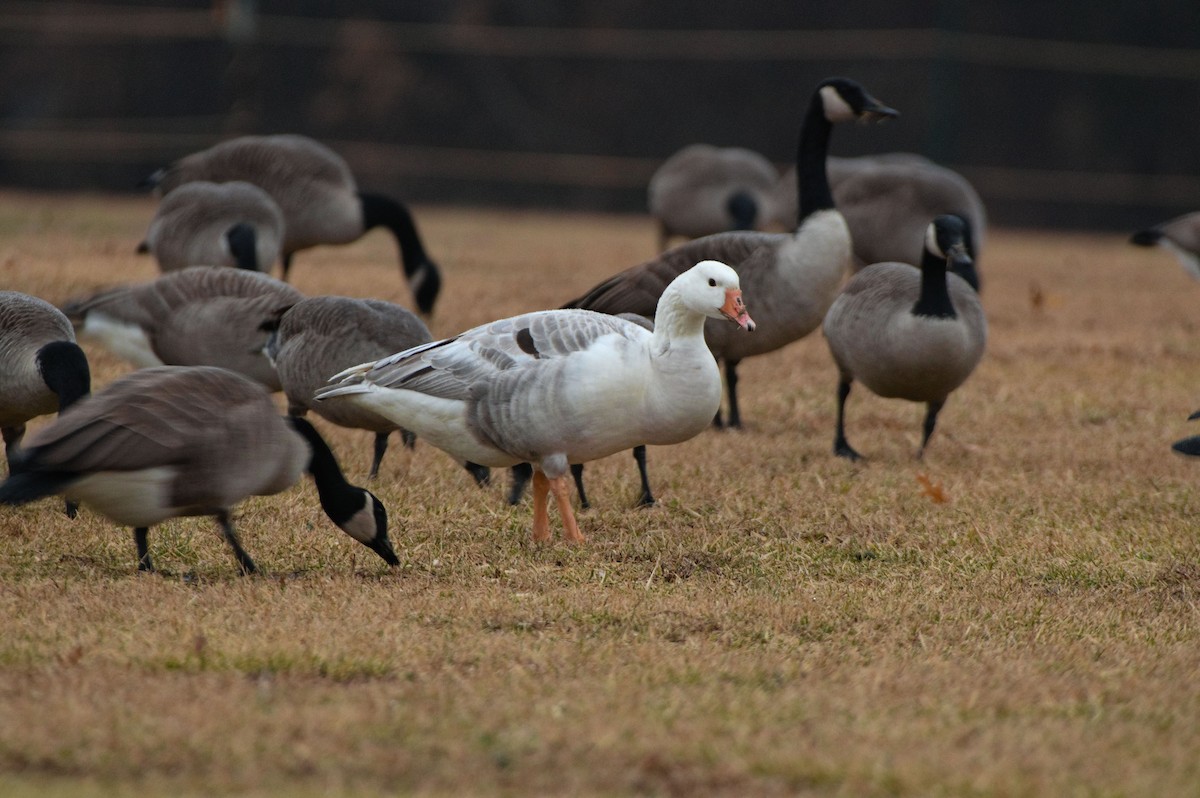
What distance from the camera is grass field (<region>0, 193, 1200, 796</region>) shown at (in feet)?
9.91

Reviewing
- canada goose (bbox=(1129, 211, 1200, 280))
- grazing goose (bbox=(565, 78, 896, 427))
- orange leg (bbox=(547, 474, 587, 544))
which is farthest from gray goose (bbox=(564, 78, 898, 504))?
canada goose (bbox=(1129, 211, 1200, 280))

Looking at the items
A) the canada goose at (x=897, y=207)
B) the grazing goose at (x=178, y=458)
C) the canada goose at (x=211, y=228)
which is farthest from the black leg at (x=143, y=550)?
the canada goose at (x=897, y=207)

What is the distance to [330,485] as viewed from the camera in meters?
4.54

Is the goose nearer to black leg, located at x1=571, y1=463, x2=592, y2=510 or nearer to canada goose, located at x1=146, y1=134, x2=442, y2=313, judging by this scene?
black leg, located at x1=571, y1=463, x2=592, y2=510

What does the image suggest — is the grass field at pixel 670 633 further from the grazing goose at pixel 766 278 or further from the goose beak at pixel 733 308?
the goose beak at pixel 733 308

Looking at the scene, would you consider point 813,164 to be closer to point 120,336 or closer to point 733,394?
point 733,394

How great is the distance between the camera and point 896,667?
12.4 ft

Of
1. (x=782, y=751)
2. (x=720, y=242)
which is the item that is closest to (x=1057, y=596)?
(x=782, y=751)

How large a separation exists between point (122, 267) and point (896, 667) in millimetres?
7994

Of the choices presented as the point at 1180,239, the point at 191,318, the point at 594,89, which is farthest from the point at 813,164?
the point at 594,89

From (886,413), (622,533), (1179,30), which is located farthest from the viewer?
(1179,30)

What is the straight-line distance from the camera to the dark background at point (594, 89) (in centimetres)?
1859

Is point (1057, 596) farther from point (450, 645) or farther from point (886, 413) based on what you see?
point (886, 413)

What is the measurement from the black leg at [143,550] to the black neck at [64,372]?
1.85 ft
